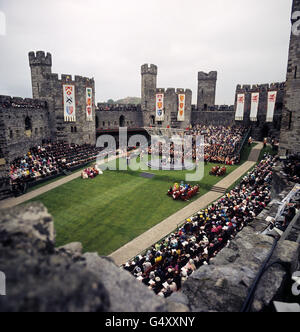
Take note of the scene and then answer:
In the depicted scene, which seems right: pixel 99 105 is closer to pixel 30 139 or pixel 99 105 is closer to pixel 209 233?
pixel 30 139

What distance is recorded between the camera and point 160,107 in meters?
39.7

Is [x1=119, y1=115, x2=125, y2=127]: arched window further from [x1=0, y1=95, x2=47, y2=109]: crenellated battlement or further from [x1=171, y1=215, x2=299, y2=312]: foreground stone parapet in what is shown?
[x1=171, y1=215, x2=299, y2=312]: foreground stone parapet

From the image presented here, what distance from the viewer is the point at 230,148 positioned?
28656 millimetres

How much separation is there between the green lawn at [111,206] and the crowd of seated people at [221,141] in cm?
270

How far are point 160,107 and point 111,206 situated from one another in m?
26.2

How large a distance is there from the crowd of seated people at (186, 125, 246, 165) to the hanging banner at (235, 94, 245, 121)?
1585 mm

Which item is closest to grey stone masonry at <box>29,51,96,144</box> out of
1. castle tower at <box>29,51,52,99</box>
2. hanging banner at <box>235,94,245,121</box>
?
castle tower at <box>29,51,52,99</box>

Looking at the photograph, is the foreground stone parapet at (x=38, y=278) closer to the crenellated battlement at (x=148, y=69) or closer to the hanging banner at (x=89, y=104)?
the hanging banner at (x=89, y=104)

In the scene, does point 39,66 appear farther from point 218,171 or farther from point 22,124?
point 218,171

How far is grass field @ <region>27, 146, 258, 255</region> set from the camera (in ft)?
45.0

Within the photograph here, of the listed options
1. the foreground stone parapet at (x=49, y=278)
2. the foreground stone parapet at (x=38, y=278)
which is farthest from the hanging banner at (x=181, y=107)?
the foreground stone parapet at (x=38, y=278)

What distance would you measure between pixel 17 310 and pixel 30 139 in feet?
92.3

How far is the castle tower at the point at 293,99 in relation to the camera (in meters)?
15.9

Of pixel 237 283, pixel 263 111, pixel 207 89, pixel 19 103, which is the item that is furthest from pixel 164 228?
pixel 207 89
